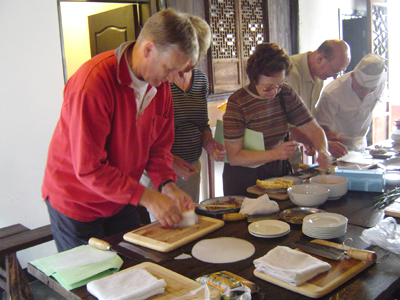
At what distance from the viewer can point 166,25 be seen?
1.30 m

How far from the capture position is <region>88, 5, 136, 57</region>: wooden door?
3.63 meters

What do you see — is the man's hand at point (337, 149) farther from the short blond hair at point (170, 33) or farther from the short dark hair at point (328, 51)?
the short blond hair at point (170, 33)

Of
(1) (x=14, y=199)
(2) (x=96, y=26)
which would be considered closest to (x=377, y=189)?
(1) (x=14, y=199)

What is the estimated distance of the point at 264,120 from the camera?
2.24 meters

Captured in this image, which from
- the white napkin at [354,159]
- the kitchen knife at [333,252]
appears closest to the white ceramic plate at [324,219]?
the kitchen knife at [333,252]

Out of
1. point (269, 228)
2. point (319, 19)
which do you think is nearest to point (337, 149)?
point (269, 228)

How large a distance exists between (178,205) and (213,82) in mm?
2849

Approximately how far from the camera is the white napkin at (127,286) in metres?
1.00

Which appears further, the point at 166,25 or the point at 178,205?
the point at 178,205

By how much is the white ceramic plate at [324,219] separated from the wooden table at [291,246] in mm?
52

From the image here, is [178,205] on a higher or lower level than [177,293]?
higher

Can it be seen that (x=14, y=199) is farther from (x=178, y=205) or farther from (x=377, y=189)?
(x=377, y=189)

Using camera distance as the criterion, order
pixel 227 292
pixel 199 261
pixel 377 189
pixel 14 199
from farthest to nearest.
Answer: pixel 14 199
pixel 377 189
pixel 199 261
pixel 227 292

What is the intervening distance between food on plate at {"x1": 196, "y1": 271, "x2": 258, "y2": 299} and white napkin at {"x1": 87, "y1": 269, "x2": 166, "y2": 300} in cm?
12
